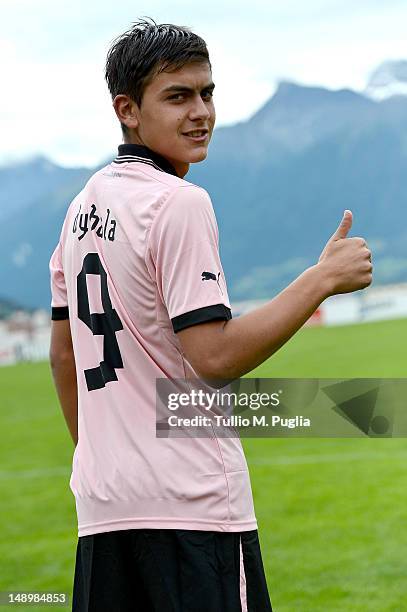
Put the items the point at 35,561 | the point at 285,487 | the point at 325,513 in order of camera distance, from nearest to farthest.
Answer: the point at 35,561 → the point at 325,513 → the point at 285,487

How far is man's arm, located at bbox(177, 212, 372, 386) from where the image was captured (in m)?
1.45

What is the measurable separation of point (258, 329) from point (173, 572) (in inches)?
15.0

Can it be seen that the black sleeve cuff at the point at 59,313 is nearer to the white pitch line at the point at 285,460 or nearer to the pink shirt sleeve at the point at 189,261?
the pink shirt sleeve at the point at 189,261

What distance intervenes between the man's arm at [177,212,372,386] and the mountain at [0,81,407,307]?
76066mm

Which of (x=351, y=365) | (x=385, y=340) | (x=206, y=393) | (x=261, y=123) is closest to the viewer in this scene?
(x=206, y=393)

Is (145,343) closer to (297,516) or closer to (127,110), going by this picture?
(127,110)

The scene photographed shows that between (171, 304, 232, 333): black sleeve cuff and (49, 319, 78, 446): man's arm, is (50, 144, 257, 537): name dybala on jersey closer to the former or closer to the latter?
(171, 304, 232, 333): black sleeve cuff

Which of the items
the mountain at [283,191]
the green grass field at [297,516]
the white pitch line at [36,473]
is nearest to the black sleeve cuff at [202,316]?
the green grass field at [297,516]

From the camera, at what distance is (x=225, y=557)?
5.09 ft

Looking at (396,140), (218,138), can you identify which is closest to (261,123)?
(218,138)

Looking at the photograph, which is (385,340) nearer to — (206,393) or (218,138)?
(206,393)

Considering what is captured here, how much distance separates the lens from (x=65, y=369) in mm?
1843

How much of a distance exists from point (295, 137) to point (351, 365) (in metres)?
87.2

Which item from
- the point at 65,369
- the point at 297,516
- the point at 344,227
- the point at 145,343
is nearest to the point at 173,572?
the point at 145,343
